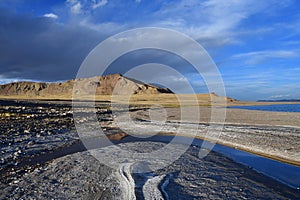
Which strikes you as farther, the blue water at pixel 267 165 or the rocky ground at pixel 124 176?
the blue water at pixel 267 165

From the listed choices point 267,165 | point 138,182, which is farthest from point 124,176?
point 267,165

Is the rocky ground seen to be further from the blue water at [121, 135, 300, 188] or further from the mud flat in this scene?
the blue water at [121, 135, 300, 188]

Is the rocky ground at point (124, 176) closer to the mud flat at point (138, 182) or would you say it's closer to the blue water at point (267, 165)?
the mud flat at point (138, 182)

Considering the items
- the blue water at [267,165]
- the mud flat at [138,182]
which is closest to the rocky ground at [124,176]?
the mud flat at [138,182]

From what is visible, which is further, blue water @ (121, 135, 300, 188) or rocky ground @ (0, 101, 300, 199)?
blue water @ (121, 135, 300, 188)

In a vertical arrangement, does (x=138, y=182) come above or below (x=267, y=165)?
above

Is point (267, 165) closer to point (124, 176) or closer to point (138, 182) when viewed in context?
point (138, 182)

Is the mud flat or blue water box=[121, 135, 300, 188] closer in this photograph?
the mud flat

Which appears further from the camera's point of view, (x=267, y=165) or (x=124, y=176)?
(x=267, y=165)

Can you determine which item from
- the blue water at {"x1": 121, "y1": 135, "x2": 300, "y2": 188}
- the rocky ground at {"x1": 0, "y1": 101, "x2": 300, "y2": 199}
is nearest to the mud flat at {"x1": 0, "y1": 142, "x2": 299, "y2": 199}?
the rocky ground at {"x1": 0, "y1": 101, "x2": 300, "y2": 199}

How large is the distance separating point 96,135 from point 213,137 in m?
Answer: 10.3

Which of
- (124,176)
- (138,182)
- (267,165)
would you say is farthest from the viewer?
(267,165)

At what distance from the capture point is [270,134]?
928 inches

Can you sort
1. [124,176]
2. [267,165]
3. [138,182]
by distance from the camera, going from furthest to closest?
[267,165] → [124,176] → [138,182]
